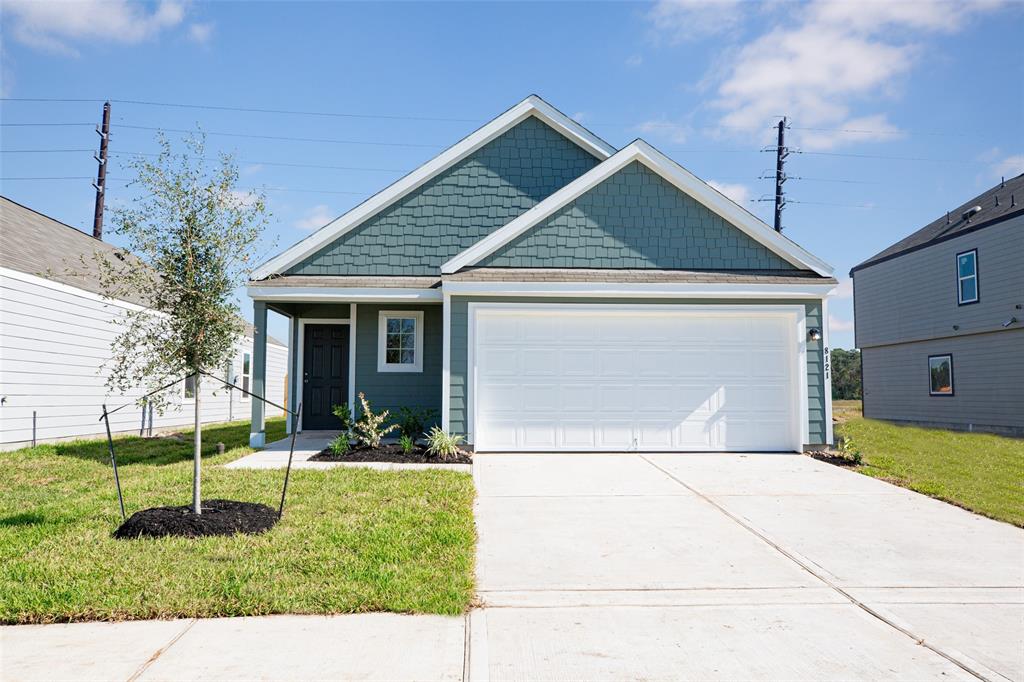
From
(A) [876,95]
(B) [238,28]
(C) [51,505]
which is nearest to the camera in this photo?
(C) [51,505]

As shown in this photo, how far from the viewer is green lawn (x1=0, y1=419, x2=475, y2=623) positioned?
382 centimetres

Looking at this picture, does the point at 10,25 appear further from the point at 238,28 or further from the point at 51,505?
the point at 51,505

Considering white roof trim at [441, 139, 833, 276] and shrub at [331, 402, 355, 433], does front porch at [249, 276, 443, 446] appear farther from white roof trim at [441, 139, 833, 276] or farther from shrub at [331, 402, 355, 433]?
white roof trim at [441, 139, 833, 276]

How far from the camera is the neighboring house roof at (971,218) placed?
1653cm

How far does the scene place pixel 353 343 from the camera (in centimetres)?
1194

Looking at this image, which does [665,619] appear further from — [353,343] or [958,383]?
[958,383]

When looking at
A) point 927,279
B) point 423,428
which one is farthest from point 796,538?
point 927,279

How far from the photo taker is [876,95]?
1465cm

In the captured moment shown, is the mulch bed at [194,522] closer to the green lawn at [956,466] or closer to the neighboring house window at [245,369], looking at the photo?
the green lawn at [956,466]

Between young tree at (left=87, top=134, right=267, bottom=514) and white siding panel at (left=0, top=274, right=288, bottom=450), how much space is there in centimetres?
527

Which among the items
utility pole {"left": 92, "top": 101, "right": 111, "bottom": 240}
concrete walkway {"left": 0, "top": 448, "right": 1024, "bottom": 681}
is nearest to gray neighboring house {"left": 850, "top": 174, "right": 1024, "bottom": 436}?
concrete walkway {"left": 0, "top": 448, "right": 1024, "bottom": 681}

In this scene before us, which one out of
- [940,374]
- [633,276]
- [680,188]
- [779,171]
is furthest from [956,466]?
[779,171]

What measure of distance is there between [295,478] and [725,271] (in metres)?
7.40

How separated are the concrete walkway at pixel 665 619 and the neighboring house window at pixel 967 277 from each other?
13885 mm
